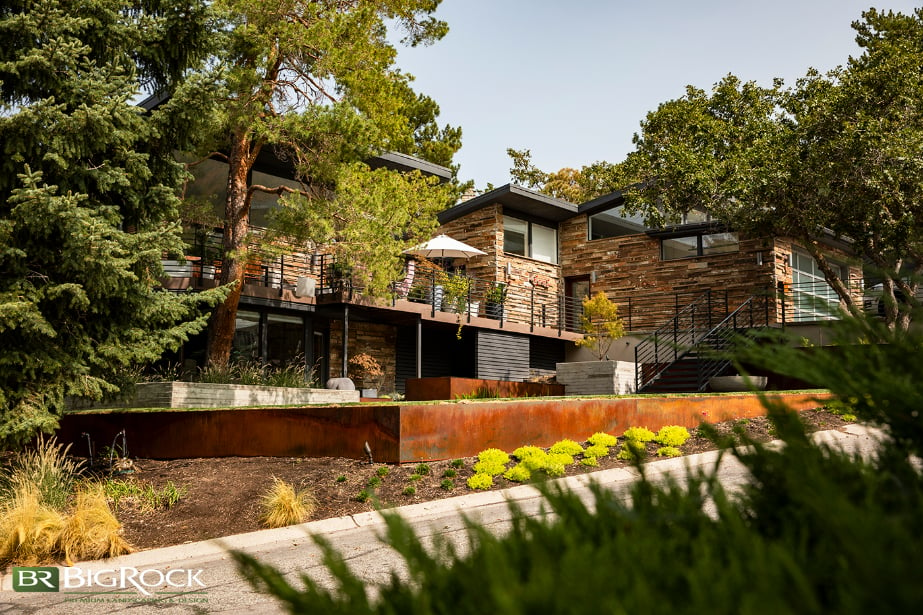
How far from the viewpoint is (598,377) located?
17797 millimetres

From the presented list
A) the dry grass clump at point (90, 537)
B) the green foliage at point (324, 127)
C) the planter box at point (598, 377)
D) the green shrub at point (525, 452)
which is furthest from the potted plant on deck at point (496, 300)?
the dry grass clump at point (90, 537)

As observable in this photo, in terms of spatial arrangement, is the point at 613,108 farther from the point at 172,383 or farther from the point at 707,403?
the point at 172,383

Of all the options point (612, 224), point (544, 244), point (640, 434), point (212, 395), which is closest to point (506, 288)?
point (544, 244)

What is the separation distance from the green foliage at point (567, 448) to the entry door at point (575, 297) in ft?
50.7

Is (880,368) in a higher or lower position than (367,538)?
higher

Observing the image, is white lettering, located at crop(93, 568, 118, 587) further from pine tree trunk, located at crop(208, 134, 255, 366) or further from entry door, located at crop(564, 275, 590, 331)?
entry door, located at crop(564, 275, 590, 331)

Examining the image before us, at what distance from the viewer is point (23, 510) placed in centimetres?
728

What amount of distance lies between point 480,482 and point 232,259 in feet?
29.5

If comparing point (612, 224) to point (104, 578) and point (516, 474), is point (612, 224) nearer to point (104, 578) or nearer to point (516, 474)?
point (516, 474)

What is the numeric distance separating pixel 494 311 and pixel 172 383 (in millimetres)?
11528

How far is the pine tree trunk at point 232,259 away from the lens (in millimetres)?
15625

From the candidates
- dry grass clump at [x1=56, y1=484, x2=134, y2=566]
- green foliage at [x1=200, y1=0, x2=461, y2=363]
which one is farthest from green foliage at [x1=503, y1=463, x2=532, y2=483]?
green foliage at [x1=200, y1=0, x2=461, y2=363]

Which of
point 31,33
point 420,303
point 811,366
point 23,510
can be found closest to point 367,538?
point 23,510

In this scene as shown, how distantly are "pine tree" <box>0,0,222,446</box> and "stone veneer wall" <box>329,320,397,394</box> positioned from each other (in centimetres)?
1055
